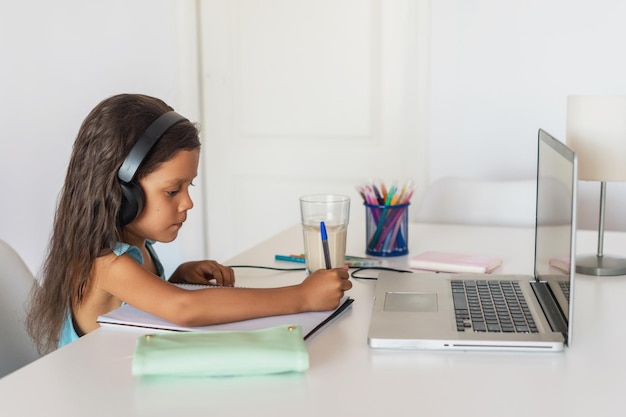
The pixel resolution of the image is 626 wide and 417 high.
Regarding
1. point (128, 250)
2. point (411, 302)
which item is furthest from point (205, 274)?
point (411, 302)

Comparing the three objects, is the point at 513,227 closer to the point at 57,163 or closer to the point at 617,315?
the point at 617,315

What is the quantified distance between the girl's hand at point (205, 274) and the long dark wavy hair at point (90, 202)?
0.76 feet

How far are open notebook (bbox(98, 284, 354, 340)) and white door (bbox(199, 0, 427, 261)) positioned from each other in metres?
1.85

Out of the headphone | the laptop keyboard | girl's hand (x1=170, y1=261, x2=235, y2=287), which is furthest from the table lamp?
the headphone

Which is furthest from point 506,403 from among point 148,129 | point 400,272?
point 148,129

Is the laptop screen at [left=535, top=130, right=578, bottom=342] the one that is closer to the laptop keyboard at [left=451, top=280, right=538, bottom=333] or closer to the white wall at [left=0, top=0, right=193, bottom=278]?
the laptop keyboard at [left=451, top=280, right=538, bottom=333]

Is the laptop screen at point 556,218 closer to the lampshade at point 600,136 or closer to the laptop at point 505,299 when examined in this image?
the laptop at point 505,299

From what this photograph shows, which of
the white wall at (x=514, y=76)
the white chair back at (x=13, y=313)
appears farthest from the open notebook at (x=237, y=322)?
the white wall at (x=514, y=76)

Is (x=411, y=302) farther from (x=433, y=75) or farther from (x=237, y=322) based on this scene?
(x=433, y=75)

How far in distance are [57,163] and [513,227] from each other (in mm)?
2098

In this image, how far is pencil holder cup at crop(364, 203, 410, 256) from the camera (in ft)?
5.74

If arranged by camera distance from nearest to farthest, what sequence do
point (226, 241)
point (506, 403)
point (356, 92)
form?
point (506, 403), point (356, 92), point (226, 241)

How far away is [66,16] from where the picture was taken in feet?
11.1

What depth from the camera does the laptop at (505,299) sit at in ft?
3.69
